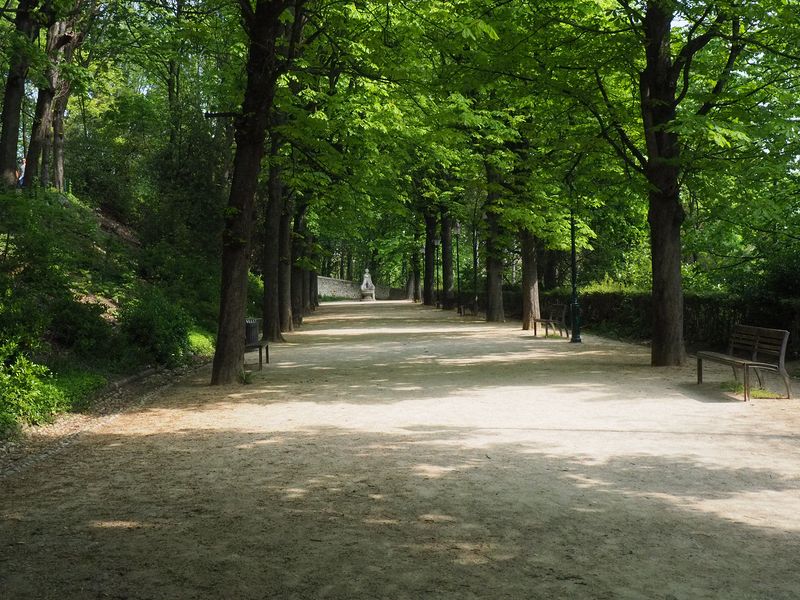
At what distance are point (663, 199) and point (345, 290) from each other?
6803cm

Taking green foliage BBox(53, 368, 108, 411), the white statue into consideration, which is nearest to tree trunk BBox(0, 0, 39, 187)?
green foliage BBox(53, 368, 108, 411)

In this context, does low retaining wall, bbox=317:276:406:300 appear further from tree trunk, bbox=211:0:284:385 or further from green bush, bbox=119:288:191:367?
tree trunk, bbox=211:0:284:385

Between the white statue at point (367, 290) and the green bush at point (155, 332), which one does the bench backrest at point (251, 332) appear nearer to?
the green bush at point (155, 332)

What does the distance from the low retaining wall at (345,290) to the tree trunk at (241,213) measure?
61128 millimetres

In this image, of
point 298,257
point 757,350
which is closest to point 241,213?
point 757,350

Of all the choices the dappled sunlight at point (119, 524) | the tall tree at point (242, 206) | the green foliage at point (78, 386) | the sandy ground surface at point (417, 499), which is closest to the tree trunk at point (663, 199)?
the sandy ground surface at point (417, 499)

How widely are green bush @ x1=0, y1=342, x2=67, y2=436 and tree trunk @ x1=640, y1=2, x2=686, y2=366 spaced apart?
10925mm

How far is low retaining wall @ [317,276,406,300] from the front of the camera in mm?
77000

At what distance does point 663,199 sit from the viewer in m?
15.4

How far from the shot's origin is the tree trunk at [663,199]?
15062 millimetres

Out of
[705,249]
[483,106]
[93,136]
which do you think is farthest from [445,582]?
[93,136]

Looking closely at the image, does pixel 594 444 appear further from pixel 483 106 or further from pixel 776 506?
pixel 483 106

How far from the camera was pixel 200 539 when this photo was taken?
16.9 feet

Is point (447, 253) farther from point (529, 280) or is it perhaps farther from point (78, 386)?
point (78, 386)
